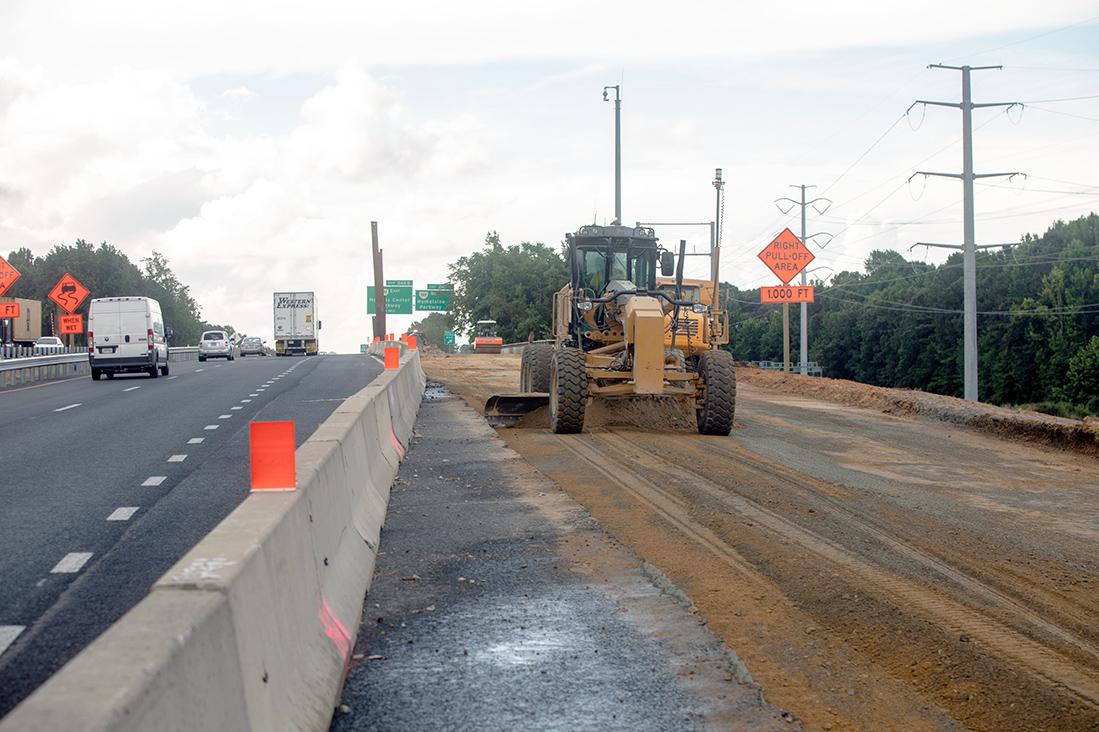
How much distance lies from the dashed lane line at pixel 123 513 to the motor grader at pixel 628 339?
731cm

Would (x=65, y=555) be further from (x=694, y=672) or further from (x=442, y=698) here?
(x=694, y=672)

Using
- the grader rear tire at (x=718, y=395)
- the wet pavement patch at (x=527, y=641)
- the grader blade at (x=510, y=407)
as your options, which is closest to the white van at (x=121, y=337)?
the grader blade at (x=510, y=407)

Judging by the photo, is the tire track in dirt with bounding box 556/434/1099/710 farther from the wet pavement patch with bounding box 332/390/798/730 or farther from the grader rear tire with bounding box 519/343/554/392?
the grader rear tire with bounding box 519/343/554/392

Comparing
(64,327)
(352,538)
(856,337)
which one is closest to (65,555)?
(352,538)

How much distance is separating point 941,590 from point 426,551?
3618mm

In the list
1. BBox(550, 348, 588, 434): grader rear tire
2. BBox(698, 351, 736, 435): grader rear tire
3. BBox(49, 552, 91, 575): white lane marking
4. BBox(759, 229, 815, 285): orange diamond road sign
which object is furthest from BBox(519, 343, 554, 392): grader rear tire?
BBox(759, 229, 815, 285): orange diamond road sign

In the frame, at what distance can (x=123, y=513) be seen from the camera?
10.2 meters

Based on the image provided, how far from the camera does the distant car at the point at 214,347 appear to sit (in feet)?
206

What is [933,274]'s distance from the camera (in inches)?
3996

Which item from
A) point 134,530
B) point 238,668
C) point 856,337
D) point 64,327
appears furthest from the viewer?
point 856,337

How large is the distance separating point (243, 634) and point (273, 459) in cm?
242

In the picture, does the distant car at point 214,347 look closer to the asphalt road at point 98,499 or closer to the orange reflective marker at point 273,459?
Answer: the asphalt road at point 98,499

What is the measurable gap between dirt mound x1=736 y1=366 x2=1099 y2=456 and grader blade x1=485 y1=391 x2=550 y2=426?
7.76 m

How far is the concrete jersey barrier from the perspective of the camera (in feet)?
9.26
